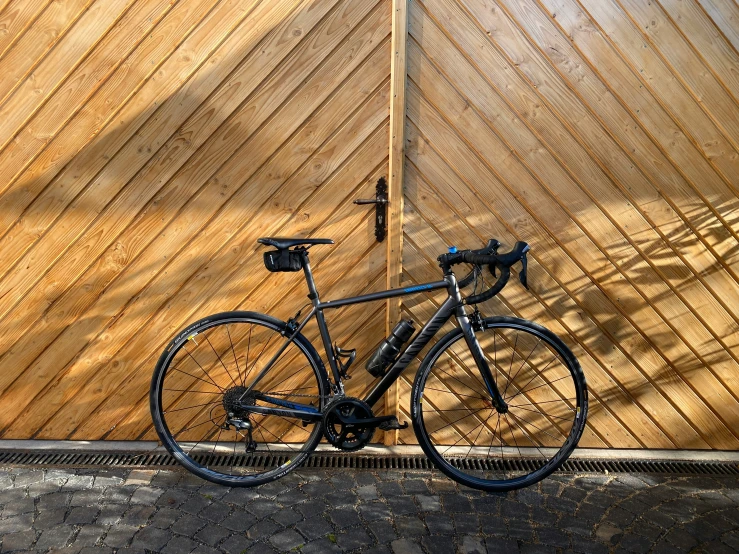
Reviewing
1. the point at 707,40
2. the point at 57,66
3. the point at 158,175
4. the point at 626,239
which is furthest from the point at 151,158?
the point at 707,40

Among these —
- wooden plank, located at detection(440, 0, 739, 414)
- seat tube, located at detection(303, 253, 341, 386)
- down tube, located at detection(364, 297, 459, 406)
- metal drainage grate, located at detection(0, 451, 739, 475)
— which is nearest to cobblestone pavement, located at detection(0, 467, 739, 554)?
metal drainage grate, located at detection(0, 451, 739, 475)

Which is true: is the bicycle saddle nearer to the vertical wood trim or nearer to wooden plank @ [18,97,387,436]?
wooden plank @ [18,97,387,436]

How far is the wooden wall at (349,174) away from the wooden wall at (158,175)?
1 cm

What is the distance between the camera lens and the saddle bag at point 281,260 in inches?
131

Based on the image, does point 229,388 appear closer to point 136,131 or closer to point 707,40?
point 136,131

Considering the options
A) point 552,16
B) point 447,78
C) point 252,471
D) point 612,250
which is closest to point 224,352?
point 252,471

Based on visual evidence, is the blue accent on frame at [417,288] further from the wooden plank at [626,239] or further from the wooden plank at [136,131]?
the wooden plank at [136,131]

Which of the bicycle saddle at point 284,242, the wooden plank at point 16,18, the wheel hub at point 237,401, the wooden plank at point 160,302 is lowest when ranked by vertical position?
the wheel hub at point 237,401

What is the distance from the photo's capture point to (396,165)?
142 inches

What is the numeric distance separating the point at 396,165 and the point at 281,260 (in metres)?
0.84

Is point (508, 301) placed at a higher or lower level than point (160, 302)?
higher

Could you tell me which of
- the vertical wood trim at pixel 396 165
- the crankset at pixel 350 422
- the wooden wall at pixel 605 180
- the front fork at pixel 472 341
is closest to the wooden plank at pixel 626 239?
the wooden wall at pixel 605 180

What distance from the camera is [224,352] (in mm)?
3832

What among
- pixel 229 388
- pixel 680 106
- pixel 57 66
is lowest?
pixel 229 388
